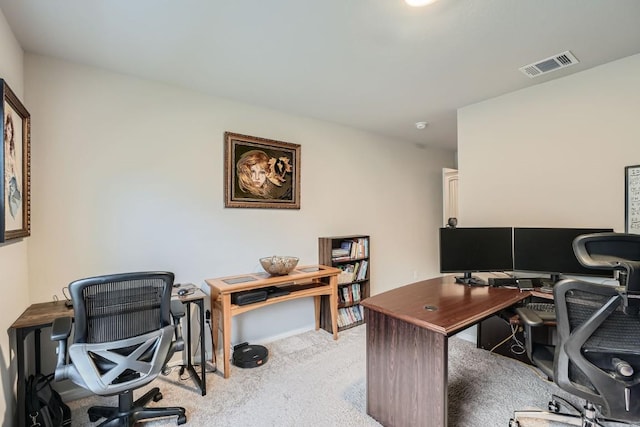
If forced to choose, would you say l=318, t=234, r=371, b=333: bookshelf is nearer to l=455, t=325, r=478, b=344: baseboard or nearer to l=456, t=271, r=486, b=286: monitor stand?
l=455, t=325, r=478, b=344: baseboard

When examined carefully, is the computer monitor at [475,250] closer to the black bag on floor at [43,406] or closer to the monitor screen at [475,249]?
the monitor screen at [475,249]

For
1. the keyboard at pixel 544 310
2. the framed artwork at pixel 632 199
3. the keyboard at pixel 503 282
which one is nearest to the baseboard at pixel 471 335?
the keyboard at pixel 503 282

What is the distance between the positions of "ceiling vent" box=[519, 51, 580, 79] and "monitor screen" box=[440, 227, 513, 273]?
1.29m

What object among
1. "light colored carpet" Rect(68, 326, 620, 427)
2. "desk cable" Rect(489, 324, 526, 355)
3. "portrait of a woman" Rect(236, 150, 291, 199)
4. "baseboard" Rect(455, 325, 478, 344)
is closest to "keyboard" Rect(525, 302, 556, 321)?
"desk cable" Rect(489, 324, 526, 355)

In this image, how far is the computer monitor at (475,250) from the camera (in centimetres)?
250

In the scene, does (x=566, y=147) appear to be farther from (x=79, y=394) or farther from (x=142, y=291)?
(x=79, y=394)

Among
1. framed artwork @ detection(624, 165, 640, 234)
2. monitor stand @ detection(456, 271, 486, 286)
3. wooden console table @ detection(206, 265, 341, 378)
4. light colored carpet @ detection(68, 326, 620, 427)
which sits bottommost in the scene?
light colored carpet @ detection(68, 326, 620, 427)

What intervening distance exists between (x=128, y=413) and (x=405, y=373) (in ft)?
5.44

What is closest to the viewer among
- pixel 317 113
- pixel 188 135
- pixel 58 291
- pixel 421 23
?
pixel 421 23

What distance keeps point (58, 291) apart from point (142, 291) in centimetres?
99

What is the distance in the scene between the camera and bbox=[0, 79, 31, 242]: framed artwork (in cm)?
152

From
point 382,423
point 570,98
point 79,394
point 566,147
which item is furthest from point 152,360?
point 570,98

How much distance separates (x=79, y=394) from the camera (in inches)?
84.0

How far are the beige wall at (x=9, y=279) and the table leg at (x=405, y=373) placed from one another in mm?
2029
